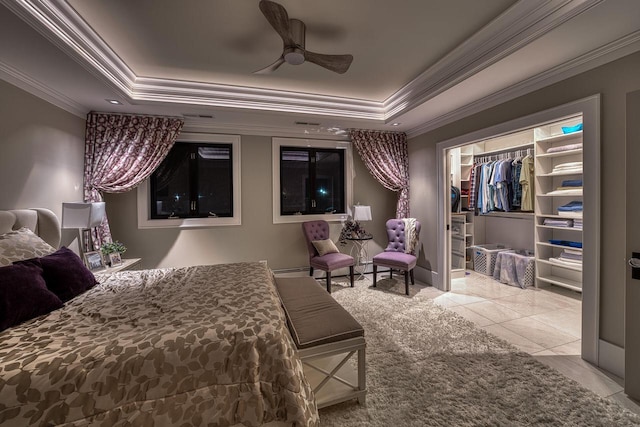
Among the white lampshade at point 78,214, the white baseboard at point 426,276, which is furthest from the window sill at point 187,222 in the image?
the white baseboard at point 426,276

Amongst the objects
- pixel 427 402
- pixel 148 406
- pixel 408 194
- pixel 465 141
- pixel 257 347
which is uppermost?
pixel 465 141

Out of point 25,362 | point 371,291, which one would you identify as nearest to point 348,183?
point 371,291

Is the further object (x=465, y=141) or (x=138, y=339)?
(x=465, y=141)

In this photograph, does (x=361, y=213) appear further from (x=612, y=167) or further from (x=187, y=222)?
(x=612, y=167)

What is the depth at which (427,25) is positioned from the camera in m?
2.30

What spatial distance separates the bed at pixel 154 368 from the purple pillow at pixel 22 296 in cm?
5

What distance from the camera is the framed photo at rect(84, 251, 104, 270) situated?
9.62ft

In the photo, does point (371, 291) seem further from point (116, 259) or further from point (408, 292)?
point (116, 259)

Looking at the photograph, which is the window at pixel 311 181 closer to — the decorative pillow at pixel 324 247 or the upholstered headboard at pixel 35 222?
Answer: the decorative pillow at pixel 324 247

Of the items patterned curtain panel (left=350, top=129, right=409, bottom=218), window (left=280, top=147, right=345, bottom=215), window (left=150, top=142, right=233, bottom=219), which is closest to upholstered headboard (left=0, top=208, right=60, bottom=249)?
window (left=150, top=142, right=233, bottom=219)

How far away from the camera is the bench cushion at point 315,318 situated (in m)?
1.78

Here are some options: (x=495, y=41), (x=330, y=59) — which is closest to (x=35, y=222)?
(x=330, y=59)

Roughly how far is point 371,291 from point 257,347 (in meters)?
2.84

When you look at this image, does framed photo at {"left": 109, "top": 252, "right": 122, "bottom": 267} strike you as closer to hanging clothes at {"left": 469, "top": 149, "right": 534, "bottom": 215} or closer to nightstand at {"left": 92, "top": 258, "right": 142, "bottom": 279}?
nightstand at {"left": 92, "top": 258, "right": 142, "bottom": 279}
